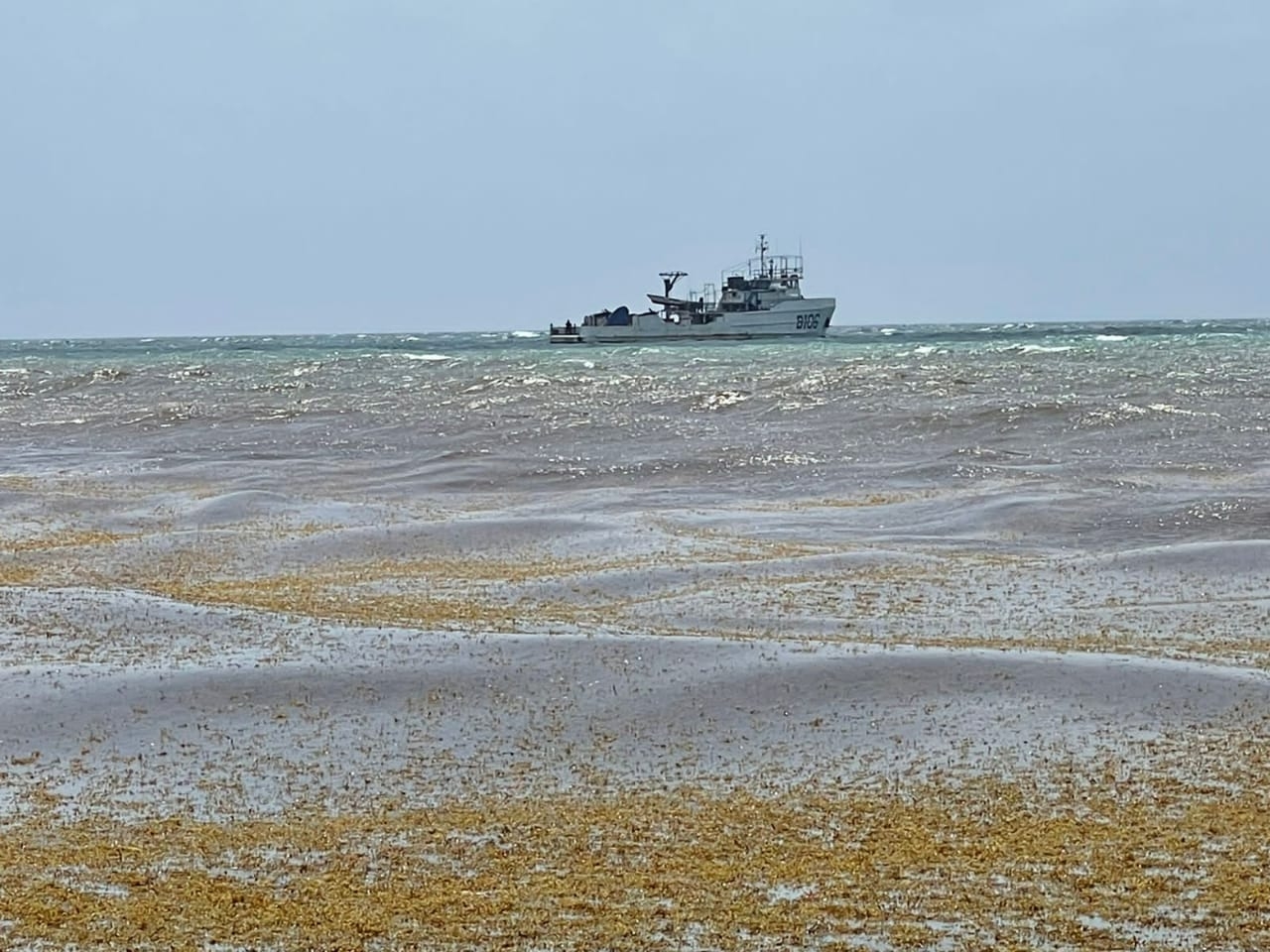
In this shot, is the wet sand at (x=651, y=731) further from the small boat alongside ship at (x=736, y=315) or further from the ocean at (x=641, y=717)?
the small boat alongside ship at (x=736, y=315)

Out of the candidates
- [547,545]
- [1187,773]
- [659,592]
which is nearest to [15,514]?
[547,545]

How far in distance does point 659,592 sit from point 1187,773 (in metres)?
4.58

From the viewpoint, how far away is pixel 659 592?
33.6 ft

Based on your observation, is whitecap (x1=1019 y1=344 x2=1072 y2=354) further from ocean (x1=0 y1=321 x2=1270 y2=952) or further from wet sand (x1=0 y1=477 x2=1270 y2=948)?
wet sand (x1=0 y1=477 x2=1270 y2=948)

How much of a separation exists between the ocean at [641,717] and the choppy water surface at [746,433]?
32 centimetres

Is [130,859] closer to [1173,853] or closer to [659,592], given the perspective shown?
[1173,853]

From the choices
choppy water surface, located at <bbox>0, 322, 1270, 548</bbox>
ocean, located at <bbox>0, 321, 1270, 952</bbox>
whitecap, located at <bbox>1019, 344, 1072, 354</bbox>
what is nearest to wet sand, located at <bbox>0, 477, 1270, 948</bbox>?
ocean, located at <bbox>0, 321, 1270, 952</bbox>

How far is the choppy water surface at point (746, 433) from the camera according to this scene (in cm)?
1661

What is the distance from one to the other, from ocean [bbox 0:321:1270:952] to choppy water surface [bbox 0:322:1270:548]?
12.6 inches

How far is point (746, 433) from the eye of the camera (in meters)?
25.4

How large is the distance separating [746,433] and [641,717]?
18503mm


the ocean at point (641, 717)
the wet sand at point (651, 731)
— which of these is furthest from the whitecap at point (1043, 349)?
the wet sand at point (651, 731)

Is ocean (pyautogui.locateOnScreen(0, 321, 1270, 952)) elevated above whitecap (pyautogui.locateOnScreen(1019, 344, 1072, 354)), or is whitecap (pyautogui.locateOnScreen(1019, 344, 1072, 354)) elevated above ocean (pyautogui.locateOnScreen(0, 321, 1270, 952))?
whitecap (pyautogui.locateOnScreen(1019, 344, 1072, 354))

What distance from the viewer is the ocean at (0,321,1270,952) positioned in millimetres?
4672
